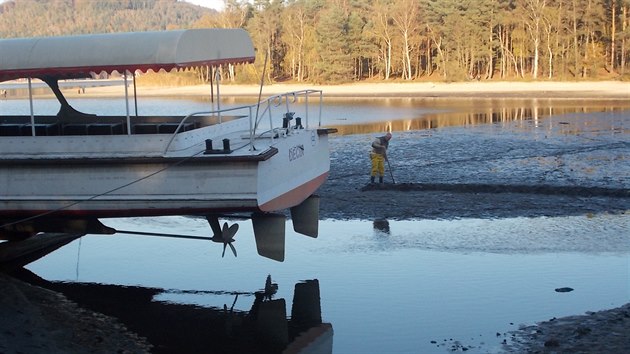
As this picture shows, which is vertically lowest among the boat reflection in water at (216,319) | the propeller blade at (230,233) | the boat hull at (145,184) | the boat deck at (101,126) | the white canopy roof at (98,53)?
the boat reflection in water at (216,319)

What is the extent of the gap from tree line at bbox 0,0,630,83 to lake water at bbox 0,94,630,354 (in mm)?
47520

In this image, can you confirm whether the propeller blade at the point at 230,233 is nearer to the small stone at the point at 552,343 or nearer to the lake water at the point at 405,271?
the lake water at the point at 405,271

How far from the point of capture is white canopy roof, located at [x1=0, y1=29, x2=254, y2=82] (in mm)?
10344

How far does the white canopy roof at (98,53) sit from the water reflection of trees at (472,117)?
21622mm

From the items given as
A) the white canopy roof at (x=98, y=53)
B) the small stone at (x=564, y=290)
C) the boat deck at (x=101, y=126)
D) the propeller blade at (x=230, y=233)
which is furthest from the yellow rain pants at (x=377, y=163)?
the small stone at (x=564, y=290)

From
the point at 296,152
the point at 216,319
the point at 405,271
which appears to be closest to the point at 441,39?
the point at 296,152

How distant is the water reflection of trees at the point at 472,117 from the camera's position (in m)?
33.8

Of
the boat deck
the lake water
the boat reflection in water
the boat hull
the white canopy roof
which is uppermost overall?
the white canopy roof

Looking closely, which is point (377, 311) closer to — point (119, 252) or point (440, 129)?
point (119, 252)

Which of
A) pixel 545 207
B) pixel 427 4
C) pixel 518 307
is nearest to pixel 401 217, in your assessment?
pixel 545 207

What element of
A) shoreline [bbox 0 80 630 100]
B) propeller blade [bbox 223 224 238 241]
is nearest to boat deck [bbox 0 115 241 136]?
propeller blade [bbox 223 224 238 241]

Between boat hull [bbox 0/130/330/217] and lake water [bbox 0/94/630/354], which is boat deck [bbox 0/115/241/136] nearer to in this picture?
boat hull [bbox 0/130/330/217]

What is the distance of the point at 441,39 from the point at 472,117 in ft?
115

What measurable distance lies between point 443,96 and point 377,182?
3872 centimetres
